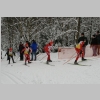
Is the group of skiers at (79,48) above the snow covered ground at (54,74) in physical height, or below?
above

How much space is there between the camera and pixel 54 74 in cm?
1012

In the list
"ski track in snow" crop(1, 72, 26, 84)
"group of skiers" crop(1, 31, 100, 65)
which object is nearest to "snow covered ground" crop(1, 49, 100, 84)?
"ski track in snow" crop(1, 72, 26, 84)

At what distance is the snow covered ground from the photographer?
361 inches

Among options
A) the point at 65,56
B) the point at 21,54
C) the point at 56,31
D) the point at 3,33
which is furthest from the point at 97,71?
the point at 3,33

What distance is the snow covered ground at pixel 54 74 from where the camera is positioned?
917cm

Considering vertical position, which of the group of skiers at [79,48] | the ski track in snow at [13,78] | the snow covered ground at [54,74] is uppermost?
the group of skiers at [79,48]

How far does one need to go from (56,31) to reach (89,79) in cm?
1068

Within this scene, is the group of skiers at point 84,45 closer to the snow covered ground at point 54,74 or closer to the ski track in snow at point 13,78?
the snow covered ground at point 54,74

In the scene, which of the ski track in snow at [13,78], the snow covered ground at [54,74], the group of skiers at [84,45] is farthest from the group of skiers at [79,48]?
the ski track in snow at [13,78]

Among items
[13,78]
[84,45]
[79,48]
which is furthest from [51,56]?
[13,78]

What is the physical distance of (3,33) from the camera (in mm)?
21938

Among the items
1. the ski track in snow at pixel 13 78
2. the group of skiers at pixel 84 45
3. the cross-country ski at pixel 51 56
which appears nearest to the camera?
the ski track in snow at pixel 13 78

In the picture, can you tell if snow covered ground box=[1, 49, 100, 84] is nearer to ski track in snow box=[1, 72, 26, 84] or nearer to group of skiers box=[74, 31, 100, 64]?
ski track in snow box=[1, 72, 26, 84]

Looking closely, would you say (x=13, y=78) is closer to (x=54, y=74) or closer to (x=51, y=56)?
(x=54, y=74)
